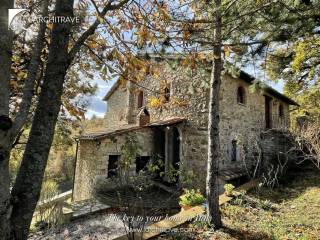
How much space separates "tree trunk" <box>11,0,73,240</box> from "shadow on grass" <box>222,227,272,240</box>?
4.29 metres

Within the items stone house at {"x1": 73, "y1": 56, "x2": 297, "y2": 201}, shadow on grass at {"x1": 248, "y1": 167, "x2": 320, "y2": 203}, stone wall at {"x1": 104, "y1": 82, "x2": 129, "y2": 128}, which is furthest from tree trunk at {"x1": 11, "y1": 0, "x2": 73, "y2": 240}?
stone wall at {"x1": 104, "y1": 82, "x2": 129, "y2": 128}

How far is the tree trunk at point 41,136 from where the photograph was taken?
1.94m

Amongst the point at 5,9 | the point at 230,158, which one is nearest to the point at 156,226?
the point at 5,9

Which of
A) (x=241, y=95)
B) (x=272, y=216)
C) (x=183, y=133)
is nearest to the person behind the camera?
(x=272, y=216)

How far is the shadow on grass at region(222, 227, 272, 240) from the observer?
16.5ft

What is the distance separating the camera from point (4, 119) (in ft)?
5.57

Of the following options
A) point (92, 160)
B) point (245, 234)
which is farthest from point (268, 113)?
point (245, 234)

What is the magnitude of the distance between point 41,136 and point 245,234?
4683mm

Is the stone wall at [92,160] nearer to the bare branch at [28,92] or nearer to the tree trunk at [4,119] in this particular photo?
the bare branch at [28,92]

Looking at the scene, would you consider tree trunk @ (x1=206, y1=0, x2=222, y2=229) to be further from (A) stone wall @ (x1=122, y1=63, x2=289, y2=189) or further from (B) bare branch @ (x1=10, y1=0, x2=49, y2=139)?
(A) stone wall @ (x1=122, y1=63, x2=289, y2=189)

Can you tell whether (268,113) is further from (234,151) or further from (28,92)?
(28,92)

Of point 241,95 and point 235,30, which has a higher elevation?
point 241,95

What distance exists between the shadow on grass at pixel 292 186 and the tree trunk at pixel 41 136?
7716mm

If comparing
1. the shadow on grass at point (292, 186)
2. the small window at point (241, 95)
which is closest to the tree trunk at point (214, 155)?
the shadow on grass at point (292, 186)
